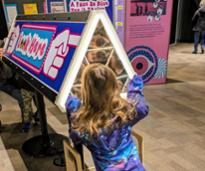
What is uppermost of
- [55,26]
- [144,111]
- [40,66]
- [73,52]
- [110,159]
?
[55,26]

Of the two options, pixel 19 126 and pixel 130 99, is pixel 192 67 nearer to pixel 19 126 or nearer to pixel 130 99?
pixel 19 126

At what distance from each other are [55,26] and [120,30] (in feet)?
9.85

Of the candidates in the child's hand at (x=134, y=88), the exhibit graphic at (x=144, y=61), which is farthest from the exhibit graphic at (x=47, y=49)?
the exhibit graphic at (x=144, y=61)

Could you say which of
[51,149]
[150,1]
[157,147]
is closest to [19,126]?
[51,149]

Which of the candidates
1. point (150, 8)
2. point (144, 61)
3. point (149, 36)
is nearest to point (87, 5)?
point (150, 8)

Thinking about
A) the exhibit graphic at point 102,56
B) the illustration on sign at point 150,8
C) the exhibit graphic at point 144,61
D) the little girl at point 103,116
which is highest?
the illustration on sign at point 150,8

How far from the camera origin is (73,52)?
5.03 feet

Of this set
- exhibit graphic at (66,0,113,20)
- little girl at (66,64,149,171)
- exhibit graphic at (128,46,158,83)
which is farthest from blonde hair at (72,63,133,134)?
exhibit graphic at (128,46,158,83)

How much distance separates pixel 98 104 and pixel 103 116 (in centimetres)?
6

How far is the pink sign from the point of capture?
473cm

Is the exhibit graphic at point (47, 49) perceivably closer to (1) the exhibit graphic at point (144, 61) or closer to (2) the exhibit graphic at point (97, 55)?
(2) the exhibit graphic at point (97, 55)

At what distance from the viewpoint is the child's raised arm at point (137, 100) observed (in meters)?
1.47

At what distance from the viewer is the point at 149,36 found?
491 cm

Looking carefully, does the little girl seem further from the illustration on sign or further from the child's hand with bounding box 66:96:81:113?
the illustration on sign
